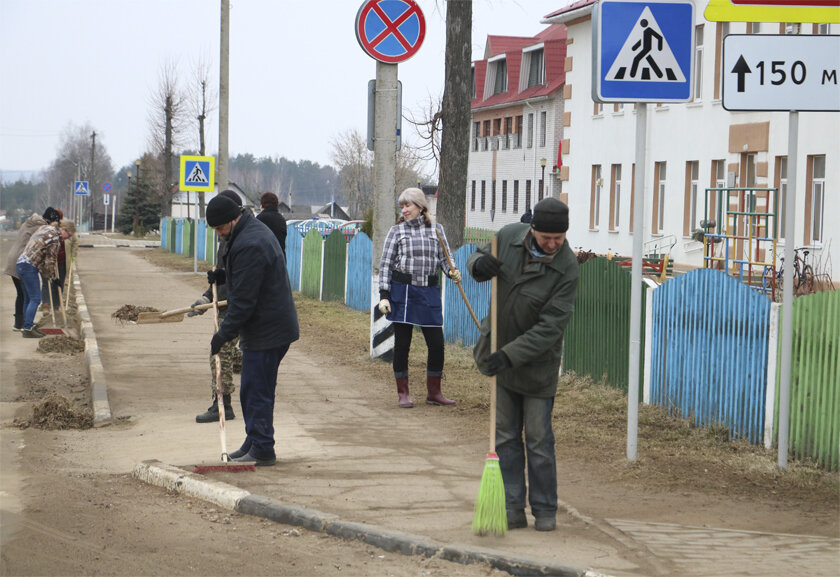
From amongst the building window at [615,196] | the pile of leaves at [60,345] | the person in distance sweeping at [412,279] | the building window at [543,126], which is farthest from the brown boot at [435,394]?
the building window at [543,126]

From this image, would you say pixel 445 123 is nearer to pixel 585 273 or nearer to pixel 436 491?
pixel 585 273

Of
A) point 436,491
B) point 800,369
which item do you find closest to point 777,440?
point 800,369

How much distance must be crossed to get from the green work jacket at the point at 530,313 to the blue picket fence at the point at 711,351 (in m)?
2.61

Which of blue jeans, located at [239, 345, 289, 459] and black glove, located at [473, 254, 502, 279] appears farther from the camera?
blue jeans, located at [239, 345, 289, 459]

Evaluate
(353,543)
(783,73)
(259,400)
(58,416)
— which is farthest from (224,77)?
(353,543)

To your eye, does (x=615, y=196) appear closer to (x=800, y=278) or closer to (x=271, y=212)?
(x=800, y=278)

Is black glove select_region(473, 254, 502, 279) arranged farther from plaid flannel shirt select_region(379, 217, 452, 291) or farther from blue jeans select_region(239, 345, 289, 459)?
plaid flannel shirt select_region(379, 217, 452, 291)

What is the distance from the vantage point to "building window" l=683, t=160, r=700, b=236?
106ft

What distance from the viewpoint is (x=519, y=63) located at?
62656 millimetres

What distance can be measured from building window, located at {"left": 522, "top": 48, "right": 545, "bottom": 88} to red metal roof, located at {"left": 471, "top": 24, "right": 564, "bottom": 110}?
48 cm

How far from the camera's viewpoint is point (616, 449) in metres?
8.42

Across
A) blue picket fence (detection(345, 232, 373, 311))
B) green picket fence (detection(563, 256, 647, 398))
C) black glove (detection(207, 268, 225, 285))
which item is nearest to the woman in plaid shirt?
blue picket fence (detection(345, 232, 373, 311))

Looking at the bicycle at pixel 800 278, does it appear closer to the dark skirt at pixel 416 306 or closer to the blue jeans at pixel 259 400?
the dark skirt at pixel 416 306

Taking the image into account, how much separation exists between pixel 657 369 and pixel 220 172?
53.9 feet
